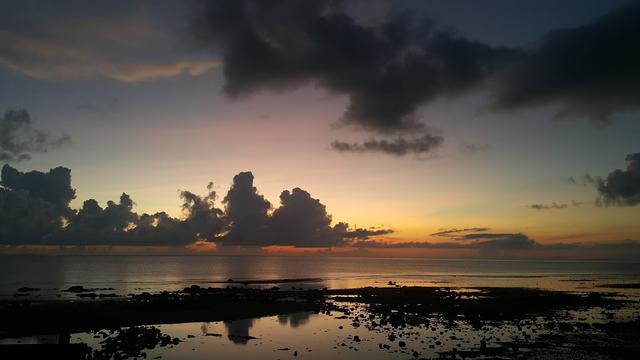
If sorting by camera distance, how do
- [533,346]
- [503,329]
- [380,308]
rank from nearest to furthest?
[533,346], [503,329], [380,308]

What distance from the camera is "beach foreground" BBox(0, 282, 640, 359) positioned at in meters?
36.9

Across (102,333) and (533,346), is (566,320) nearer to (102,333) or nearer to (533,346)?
(533,346)

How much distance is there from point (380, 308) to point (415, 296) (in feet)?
66.9

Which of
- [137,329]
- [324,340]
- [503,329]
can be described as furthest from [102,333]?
[503,329]

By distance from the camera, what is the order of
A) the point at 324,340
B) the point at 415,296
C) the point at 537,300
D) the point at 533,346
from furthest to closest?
the point at 415,296 < the point at 537,300 < the point at 324,340 < the point at 533,346

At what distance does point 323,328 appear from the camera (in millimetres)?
49375

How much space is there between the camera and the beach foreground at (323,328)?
36.9m

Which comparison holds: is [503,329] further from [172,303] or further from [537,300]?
[172,303]

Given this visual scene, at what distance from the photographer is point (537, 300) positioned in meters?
75.2

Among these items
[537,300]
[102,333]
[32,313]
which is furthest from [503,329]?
[32,313]

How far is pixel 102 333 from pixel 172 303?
23.6 meters

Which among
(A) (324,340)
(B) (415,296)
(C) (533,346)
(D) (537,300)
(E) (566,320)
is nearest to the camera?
(C) (533,346)

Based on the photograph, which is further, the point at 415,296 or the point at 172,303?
the point at 415,296

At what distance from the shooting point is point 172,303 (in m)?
66.9
